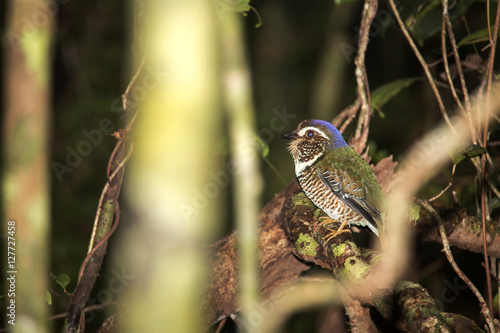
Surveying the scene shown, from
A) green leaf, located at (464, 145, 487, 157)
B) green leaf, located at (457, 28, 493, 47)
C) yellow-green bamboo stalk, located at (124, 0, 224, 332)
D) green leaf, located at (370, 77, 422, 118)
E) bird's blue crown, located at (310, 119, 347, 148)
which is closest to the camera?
yellow-green bamboo stalk, located at (124, 0, 224, 332)

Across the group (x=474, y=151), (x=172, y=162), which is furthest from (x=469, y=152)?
(x=172, y=162)

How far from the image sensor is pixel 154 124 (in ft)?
5.54

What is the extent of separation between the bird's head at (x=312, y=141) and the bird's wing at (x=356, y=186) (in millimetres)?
126

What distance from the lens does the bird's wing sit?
2789 mm

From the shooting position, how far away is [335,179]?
292 cm

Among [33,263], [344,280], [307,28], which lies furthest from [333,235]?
[307,28]

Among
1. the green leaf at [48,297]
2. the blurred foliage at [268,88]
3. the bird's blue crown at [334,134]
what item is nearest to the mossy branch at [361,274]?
the bird's blue crown at [334,134]

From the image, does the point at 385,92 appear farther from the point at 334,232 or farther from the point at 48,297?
the point at 48,297

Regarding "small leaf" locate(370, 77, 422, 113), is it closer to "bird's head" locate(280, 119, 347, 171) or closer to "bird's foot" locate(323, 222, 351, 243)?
"bird's head" locate(280, 119, 347, 171)

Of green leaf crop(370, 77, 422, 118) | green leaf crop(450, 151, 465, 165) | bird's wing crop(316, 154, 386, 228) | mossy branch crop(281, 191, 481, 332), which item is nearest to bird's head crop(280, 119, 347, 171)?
bird's wing crop(316, 154, 386, 228)

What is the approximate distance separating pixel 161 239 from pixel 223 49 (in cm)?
106

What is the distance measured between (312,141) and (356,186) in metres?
0.46

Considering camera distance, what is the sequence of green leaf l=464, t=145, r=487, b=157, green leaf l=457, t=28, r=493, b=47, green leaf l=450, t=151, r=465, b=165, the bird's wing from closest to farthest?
green leaf l=464, t=145, r=487, b=157
green leaf l=450, t=151, r=465, b=165
the bird's wing
green leaf l=457, t=28, r=493, b=47

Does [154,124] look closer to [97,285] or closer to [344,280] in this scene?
[344,280]
